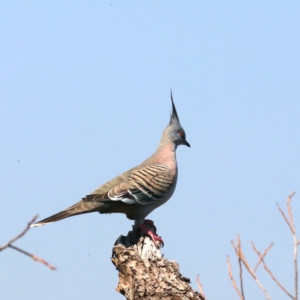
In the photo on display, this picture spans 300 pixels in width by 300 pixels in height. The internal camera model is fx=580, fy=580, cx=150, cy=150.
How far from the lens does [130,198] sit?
23.0ft

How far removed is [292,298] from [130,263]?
2076 mm

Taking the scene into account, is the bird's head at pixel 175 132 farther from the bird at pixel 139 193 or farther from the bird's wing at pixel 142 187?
the bird's wing at pixel 142 187

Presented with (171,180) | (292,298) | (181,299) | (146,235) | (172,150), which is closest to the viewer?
(292,298)

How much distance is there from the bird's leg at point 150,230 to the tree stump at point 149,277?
77cm

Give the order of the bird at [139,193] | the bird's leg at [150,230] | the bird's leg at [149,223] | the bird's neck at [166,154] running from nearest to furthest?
1. the bird's leg at [150,230]
2. the bird at [139,193]
3. the bird's leg at [149,223]
4. the bird's neck at [166,154]

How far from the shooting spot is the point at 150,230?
22.5 ft

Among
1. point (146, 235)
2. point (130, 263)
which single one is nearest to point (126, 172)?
point (146, 235)

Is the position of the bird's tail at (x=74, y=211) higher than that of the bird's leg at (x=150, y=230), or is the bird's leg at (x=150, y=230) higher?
the bird's tail at (x=74, y=211)

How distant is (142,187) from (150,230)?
572 mm

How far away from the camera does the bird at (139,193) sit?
6846 mm

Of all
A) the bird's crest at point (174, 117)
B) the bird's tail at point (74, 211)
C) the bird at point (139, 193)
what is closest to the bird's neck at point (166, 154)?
the bird at point (139, 193)

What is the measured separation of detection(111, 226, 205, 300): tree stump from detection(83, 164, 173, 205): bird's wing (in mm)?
1315

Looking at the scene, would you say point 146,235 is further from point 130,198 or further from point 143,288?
point 143,288

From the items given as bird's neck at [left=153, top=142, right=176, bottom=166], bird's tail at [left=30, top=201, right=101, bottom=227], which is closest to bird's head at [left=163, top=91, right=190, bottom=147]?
bird's neck at [left=153, top=142, right=176, bottom=166]
